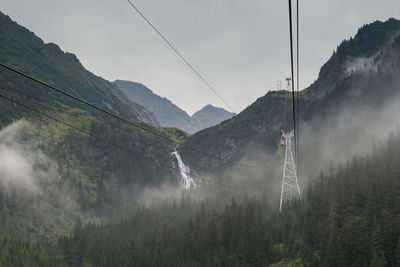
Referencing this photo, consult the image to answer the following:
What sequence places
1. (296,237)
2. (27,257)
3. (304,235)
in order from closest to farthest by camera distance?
(304,235) < (296,237) < (27,257)

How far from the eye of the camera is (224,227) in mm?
180750

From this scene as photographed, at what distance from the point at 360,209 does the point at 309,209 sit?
21767 mm

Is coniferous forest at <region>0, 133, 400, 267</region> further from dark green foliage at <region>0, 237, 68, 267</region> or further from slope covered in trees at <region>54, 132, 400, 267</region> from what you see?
dark green foliage at <region>0, 237, 68, 267</region>

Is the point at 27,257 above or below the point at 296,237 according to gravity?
below

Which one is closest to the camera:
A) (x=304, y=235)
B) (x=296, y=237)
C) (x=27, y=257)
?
(x=304, y=235)

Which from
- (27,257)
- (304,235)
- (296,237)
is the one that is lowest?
(27,257)

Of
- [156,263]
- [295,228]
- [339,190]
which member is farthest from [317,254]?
[156,263]

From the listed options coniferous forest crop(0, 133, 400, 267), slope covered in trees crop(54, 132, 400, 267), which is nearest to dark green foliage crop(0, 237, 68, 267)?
coniferous forest crop(0, 133, 400, 267)

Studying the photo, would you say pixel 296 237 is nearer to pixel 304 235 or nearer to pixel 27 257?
pixel 304 235

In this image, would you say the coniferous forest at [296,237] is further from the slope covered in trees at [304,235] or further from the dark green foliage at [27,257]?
the dark green foliage at [27,257]

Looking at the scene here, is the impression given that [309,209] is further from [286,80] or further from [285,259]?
[286,80]

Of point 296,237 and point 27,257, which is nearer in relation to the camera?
point 296,237

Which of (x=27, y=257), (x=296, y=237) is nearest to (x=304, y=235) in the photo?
(x=296, y=237)

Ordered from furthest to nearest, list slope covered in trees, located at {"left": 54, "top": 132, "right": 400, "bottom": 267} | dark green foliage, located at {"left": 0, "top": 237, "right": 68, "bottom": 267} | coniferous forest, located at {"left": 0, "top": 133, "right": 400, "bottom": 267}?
dark green foliage, located at {"left": 0, "top": 237, "right": 68, "bottom": 267}, coniferous forest, located at {"left": 0, "top": 133, "right": 400, "bottom": 267}, slope covered in trees, located at {"left": 54, "top": 132, "right": 400, "bottom": 267}
